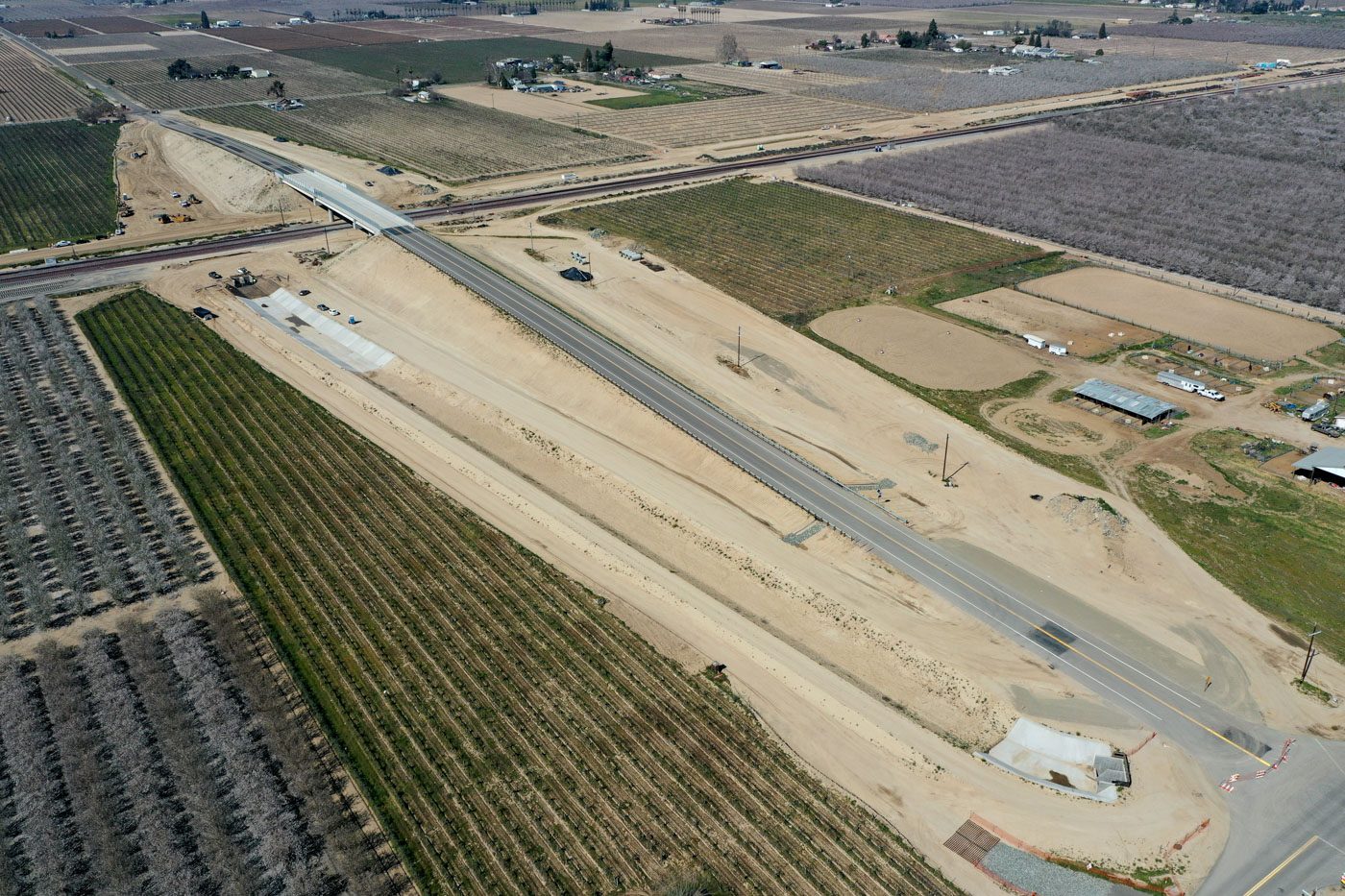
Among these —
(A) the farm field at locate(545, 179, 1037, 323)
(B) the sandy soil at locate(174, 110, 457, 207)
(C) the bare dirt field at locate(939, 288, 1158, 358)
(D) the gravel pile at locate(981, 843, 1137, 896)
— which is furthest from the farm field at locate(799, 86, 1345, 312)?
(D) the gravel pile at locate(981, 843, 1137, 896)

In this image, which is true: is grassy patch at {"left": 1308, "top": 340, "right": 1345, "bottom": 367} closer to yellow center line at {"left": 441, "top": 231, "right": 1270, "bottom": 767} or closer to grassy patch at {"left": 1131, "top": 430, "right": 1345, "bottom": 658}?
grassy patch at {"left": 1131, "top": 430, "right": 1345, "bottom": 658}

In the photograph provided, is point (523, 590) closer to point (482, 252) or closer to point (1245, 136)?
point (482, 252)

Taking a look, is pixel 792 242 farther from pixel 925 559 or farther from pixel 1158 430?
pixel 925 559

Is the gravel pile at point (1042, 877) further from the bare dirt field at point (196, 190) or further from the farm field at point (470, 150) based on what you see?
the farm field at point (470, 150)

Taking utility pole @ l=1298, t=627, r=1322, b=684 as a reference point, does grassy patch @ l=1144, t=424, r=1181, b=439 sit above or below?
above

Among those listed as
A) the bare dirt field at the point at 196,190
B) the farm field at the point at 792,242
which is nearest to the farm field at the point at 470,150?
the bare dirt field at the point at 196,190
